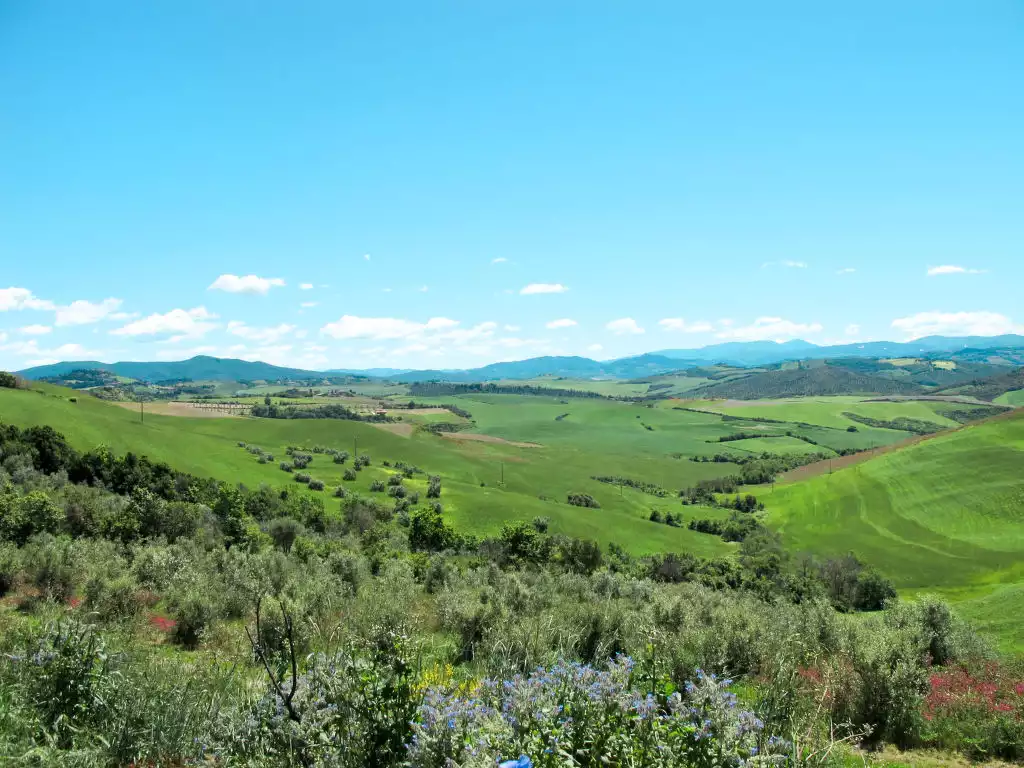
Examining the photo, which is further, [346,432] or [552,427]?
[552,427]

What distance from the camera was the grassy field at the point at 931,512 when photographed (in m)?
61.5

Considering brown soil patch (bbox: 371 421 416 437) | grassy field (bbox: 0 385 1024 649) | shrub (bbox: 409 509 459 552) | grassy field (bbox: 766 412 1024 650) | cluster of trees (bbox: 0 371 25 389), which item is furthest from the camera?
brown soil patch (bbox: 371 421 416 437)

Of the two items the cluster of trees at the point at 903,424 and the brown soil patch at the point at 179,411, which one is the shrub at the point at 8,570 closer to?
the brown soil patch at the point at 179,411

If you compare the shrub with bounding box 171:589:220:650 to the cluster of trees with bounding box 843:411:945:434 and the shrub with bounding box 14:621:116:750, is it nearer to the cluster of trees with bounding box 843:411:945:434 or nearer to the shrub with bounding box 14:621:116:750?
the shrub with bounding box 14:621:116:750

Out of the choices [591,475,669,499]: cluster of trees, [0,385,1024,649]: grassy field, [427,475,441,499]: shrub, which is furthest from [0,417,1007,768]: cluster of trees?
[591,475,669,499]: cluster of trees

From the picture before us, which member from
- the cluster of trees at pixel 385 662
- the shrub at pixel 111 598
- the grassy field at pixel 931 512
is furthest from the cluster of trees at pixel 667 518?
the shrub at pixel 111 598

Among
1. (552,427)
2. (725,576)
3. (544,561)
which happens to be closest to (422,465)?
(544,561)

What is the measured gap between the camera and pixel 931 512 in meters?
76.7

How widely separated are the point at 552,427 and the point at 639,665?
189823mm

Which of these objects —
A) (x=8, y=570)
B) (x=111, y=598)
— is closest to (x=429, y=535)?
(x=8, y=570)

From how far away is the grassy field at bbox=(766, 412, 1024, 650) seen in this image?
202ft

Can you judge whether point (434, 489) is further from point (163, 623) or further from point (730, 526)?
point (163, 623)

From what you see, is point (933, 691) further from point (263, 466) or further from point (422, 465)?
point (422, 465)

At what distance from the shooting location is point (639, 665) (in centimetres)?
621
